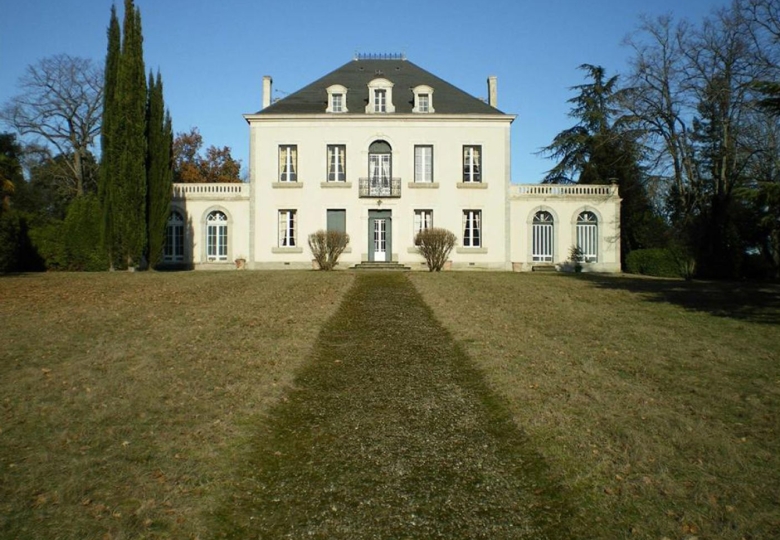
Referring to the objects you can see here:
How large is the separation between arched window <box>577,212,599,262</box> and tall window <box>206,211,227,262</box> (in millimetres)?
17291

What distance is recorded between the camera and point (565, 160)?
37500 millimetres

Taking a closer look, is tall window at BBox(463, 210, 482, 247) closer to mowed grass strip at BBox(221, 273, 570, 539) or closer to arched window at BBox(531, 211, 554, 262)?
arched window at BBox(531, 211, 554, 262)

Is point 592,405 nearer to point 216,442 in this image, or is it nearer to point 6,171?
point 216,442

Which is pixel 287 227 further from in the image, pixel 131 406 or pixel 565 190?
pixel 131 406

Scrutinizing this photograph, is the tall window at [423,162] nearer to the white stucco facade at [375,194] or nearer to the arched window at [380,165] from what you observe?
the white stucco facade at [375,194]

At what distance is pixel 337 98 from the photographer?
28.3 metres

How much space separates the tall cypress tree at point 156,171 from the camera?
23078mm

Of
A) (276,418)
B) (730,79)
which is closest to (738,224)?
(730,79)

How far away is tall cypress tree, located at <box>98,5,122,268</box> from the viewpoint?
2202cm

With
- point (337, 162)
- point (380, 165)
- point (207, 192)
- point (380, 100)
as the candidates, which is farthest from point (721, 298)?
point (207, 192)

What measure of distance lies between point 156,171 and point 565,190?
18655mm

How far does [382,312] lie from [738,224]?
2080cm

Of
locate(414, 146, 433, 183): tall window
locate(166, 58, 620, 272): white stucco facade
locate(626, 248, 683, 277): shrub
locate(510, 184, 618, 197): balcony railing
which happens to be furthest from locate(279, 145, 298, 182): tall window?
locate(626, 248, 683, 277): shrub

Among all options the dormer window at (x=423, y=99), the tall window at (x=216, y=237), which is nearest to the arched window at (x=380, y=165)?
the dormer window at (x=423, y=99)
